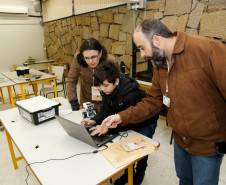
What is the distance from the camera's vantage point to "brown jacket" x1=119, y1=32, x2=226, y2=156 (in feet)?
2.74

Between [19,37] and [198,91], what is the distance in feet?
23.6

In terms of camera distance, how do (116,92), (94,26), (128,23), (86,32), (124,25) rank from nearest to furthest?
1. (116,92)
2. (128,23)
3. (124,25)
4. (94,26)
5. (86,32)

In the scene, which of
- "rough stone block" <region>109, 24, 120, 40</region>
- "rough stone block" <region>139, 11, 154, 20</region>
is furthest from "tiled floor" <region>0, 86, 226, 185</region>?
"rough stone block" <region>109, 24, 120, 40</region>

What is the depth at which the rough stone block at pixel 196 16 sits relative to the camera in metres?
2.57

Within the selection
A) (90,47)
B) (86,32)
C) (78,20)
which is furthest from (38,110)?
(78,20)

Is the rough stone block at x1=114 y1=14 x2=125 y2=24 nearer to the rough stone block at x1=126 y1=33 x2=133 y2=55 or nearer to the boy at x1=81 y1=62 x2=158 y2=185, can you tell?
the rough stone block at x1=126 y1=33 x2=133 y2=55

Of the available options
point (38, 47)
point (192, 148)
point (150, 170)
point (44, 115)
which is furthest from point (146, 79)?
point (38, 47)

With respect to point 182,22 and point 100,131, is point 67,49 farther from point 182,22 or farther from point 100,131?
point 100,131

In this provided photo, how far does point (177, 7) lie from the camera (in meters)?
2.82

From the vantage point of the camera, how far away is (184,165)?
1.18 meters

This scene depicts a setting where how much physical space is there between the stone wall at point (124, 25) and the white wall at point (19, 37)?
41cm

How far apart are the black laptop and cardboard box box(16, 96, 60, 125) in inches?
14.9

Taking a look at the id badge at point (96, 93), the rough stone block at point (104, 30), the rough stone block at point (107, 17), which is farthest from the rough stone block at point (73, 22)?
the id badge at point (96, 93)

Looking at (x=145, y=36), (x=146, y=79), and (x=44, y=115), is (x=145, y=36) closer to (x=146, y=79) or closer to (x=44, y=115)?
(x=44, y=115)
